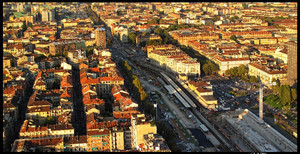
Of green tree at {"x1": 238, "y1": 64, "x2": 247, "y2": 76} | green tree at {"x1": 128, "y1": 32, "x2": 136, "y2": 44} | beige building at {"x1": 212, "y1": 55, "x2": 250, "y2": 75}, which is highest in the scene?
green tree at {"x1": 128, "y1": 32, "x2": 136, "y2": 44}

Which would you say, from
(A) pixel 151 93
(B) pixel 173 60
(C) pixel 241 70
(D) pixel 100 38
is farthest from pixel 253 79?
(D) pixel 100 38

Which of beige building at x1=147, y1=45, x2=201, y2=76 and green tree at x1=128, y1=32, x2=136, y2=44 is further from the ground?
green tree at x1=128, y1=32, x2=136, y2=44

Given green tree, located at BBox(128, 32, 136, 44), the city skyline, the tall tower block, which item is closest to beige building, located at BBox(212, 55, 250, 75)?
the city skyline

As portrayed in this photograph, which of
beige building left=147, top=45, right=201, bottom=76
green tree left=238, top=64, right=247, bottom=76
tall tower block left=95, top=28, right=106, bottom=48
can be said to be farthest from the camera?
tall tower block left=95, top=28, right=106, bottom=48

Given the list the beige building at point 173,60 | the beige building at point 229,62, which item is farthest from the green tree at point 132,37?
the beige building at point 229,62

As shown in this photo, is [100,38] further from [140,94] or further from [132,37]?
[140,94]

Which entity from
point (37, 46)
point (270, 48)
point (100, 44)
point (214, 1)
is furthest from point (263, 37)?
point (214, 1)

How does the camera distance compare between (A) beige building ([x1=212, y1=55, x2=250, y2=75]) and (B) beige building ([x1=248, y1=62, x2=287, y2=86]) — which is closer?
(B) beige building ([x1=248, y1=62, x2=287, y2=86])

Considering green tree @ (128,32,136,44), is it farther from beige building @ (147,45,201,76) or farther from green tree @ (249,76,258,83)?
green tree @ (249,76,258,83)

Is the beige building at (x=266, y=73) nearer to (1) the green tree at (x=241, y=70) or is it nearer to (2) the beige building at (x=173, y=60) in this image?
(1) the green tree at (x=241, y=70)

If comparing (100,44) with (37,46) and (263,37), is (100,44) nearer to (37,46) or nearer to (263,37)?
(37,46)

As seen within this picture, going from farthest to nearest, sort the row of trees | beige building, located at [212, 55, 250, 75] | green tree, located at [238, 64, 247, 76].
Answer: beige building, located at [212, 55, 250, 75] < green tree, located at [238, 64, 247, 76] < the row of trees

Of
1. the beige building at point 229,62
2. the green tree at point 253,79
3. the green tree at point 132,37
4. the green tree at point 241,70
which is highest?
the green tree at point 132,37
